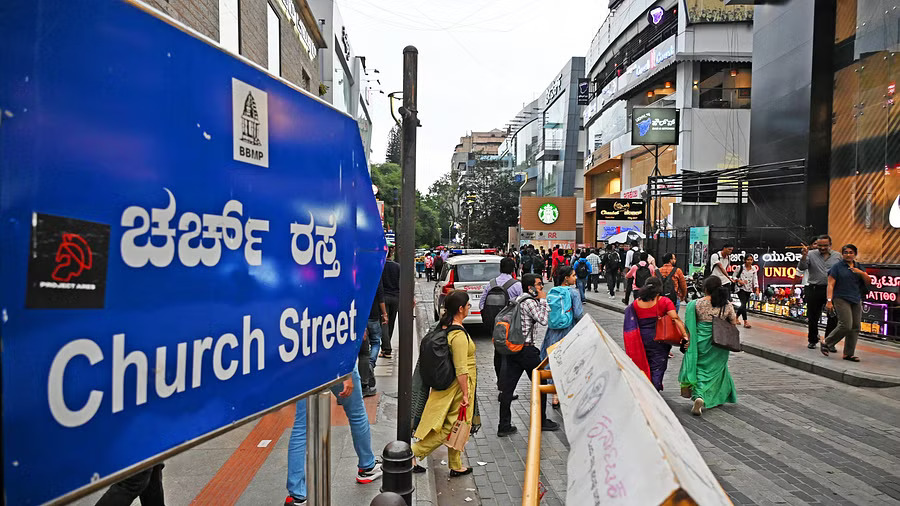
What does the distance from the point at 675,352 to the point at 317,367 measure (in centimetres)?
1001

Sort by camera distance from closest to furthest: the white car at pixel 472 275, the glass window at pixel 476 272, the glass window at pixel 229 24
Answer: the glass window at pixel 229 24 → the white car at pixel 472 275 → the glass window at pixel 476 272

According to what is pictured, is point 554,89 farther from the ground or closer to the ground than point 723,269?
farther from the ground

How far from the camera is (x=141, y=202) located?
1332 millimetres

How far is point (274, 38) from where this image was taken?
11.9m

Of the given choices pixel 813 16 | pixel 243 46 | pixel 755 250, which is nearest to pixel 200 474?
pixel 243 46

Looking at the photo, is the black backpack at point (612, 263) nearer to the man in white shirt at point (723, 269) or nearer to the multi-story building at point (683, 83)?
the multi-story building at point (683, 83)

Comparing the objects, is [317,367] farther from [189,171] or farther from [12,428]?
[12,428]

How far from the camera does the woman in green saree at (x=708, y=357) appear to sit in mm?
6852

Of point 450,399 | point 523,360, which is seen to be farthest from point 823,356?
point 450,399

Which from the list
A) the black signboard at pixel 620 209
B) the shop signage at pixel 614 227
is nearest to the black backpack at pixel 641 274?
the black signboard at pixel 620 209

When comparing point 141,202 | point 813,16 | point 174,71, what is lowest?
point 141,202

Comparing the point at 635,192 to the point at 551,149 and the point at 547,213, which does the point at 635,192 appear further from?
the point at 551,149

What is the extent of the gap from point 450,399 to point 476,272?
322 inches

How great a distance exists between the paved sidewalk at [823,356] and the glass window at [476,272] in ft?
17.6
